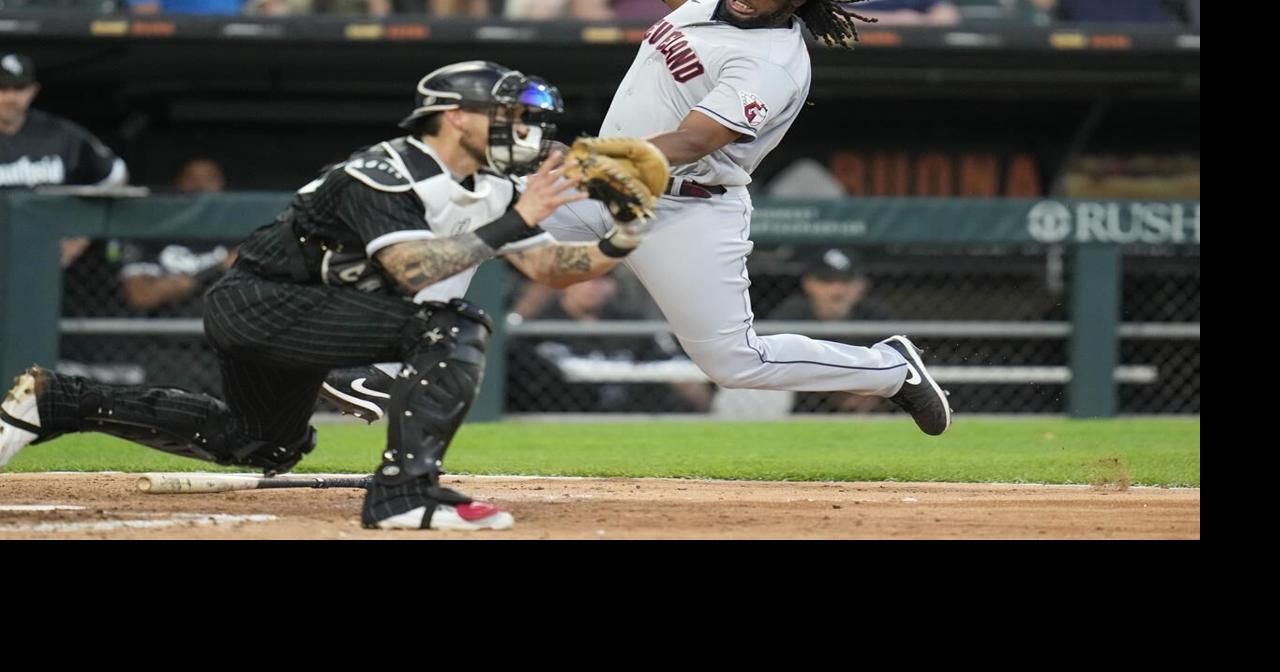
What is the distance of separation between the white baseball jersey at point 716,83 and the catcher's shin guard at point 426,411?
3.80ft

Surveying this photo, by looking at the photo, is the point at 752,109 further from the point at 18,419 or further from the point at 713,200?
the point at 18,419

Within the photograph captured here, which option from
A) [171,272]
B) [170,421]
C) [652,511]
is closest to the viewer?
[170,421]

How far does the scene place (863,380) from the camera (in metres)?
5.69

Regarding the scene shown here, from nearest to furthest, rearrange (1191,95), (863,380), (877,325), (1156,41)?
(863,380) → (877,325) → (1156,41) → (1191,95)

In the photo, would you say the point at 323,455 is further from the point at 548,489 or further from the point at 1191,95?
the point at 1191,95

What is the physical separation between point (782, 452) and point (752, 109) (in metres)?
2.46

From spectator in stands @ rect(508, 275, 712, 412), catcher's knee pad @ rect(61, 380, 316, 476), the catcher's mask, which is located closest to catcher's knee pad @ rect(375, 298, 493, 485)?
the catcher's mask

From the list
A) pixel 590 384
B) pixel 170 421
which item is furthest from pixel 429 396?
pixel 590 384

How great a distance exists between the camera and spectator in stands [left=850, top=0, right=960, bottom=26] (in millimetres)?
9758

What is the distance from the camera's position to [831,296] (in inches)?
360

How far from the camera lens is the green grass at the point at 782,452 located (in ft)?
21.2

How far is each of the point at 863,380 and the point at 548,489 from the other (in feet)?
3.53

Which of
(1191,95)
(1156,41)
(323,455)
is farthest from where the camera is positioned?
(1191,95)

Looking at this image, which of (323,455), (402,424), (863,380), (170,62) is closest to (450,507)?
(402,424)
